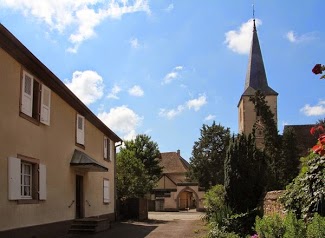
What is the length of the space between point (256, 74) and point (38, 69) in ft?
177

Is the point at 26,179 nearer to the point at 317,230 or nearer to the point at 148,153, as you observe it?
the point at 317,230

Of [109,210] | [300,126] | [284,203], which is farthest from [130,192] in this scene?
[300,126]

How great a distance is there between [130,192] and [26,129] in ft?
58.4

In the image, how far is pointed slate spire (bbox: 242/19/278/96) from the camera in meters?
64.8

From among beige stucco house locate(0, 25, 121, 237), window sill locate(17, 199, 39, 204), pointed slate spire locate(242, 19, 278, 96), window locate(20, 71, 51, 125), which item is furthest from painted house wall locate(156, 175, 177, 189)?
window sill locate(17, 199, 39, 204)

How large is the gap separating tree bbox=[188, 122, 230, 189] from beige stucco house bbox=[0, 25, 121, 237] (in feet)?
140

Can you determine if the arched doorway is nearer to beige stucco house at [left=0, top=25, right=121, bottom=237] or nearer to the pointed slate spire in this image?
the pointed slate spire

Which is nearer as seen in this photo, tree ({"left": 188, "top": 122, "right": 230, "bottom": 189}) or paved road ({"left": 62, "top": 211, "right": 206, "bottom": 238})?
paved road ({"left": 62, "top": 211, "right": 206, "bottom": 238})

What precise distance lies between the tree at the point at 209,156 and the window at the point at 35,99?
48005 mm

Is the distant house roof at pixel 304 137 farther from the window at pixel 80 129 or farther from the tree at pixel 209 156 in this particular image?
the window at pixel 80 129

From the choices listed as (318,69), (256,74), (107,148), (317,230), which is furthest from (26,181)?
(256,74)

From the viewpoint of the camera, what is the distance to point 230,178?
627 inches

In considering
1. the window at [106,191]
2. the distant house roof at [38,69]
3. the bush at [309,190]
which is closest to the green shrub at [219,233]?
the bush at [309,190]

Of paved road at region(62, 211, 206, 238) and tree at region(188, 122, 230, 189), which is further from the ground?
tree at region(188, 122, 230, 189)
